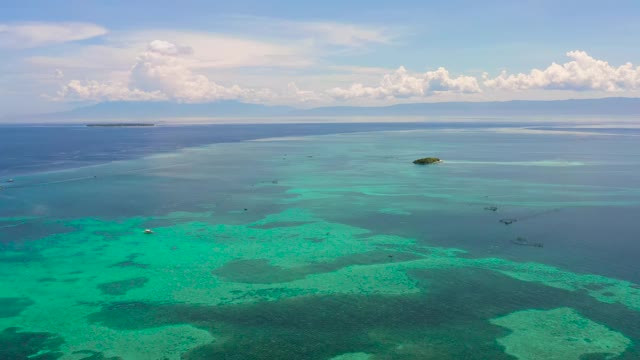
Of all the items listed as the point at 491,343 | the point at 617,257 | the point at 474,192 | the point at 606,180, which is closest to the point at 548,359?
the point at 491,343

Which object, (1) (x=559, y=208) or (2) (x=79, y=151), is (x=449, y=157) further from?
(2) (x=79, y=151)

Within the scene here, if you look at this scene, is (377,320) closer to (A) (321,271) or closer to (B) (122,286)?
(A) (321,271)

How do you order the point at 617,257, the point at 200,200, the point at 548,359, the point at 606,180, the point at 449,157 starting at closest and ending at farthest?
the point at 548,359 < the point at 617,257 < the point at 200,200 < the point at 606,180 < the point at 449,157

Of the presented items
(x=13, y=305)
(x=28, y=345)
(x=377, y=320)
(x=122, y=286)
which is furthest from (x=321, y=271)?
(x=13, y=305)

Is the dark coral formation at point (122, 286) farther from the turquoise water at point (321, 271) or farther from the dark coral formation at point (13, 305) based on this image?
the dark coral formation at point (13, 305)

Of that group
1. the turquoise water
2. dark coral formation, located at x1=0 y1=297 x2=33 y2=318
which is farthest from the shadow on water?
dark coral formation, located at x1=0 y1=297 x2=33 y2=318
